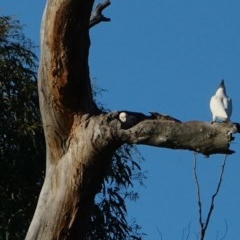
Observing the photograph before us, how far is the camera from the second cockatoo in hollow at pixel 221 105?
5.42 m

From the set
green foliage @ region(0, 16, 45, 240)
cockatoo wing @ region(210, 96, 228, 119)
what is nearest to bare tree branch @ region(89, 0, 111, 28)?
cockatoo wing @ region(210, 96, 228, 119)

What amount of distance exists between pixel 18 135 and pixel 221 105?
470 cm

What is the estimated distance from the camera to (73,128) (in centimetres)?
512

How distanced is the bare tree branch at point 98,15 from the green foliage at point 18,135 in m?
4.14

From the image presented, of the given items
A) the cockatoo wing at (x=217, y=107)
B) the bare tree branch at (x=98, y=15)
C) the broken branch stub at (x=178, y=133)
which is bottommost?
the broken branch stub at (x=178, y=133)

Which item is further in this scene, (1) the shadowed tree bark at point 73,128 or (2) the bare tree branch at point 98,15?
(2) the bare tree branch at point 98,15

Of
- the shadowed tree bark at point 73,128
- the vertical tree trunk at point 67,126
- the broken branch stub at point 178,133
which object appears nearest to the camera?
the broken branch stub at point 178,133

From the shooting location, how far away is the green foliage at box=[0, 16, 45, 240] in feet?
32.6

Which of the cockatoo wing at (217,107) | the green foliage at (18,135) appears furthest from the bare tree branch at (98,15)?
the green foliage at (18,135)

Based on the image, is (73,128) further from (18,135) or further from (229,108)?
(18,135)

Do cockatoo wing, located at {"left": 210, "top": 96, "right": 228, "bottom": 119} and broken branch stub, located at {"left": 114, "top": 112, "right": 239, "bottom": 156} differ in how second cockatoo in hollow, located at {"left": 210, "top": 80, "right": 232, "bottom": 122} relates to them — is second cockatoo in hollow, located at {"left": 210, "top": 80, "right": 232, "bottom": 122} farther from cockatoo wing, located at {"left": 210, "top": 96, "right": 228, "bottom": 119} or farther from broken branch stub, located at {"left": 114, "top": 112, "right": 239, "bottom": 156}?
broken branch stub, located at {"left": 114, "top": 112, "right": 239, "bottom": 156}

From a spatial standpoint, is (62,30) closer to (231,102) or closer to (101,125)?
(101,125)

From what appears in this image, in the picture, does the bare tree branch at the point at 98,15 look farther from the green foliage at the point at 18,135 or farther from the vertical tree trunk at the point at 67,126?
the green foliage at the point at 18,135

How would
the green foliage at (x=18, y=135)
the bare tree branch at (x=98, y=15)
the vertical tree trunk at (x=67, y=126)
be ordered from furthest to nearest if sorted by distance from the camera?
the green foliage at (x=18, y=135)
the bare tree branch at (x=98, y=15)
the vertical tree trunk at (x=67, y=126)
